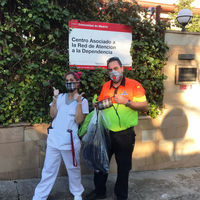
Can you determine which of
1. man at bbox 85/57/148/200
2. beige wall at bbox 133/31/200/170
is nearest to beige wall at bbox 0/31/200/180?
beige wall at bbox 133/31/200/170

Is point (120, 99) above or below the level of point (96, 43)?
below

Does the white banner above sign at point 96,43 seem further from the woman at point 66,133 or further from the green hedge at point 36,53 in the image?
the woman at point 66,133

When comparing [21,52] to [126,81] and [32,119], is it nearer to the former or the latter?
[32,119]

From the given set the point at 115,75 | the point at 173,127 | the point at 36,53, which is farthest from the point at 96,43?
the point at 173,127

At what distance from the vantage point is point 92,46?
405cm

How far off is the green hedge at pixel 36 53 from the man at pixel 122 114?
108 centimetres

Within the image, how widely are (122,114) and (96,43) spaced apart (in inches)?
68.6

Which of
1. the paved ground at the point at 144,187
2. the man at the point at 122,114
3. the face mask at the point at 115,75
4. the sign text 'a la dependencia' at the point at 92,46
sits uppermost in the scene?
the sign text 'a la dependencia' at the point at 92,46

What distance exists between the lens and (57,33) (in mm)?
3732

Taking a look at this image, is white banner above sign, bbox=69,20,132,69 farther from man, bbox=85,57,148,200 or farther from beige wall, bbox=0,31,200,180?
man, bbox=85,57,148,200

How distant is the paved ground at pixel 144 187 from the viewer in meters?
3.31

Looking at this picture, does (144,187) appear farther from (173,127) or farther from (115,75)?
(115,75)

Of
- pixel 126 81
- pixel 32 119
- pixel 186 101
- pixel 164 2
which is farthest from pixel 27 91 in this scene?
pixel 164 2

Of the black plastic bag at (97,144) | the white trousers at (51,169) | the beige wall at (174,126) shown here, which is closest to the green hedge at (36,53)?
the beige wall at (174,126)
